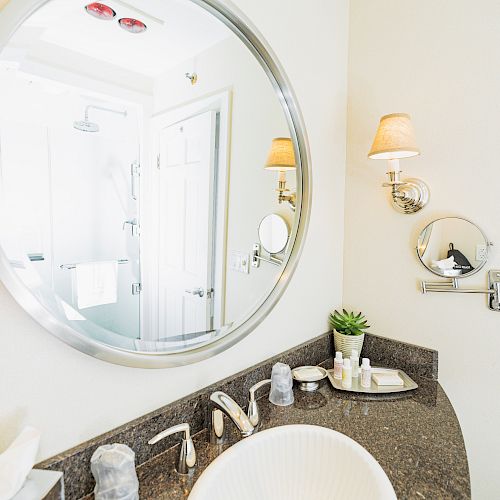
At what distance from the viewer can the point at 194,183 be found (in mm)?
941

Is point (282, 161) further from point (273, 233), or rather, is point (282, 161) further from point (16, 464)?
point (16, 464)

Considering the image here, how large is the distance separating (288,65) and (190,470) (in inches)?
47.9

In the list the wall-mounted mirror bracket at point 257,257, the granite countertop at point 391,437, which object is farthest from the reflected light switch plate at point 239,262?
the granite countertop at point 391,437

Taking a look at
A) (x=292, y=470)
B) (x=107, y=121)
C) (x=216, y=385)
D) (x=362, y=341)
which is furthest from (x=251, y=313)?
(x=107, y=121)

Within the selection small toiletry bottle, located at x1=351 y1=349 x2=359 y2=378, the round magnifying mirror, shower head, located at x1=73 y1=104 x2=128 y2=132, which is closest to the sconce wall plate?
the round magnifying mirror

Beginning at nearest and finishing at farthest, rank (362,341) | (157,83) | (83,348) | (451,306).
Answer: (83,348), (157,83), (451,306), (362,341)

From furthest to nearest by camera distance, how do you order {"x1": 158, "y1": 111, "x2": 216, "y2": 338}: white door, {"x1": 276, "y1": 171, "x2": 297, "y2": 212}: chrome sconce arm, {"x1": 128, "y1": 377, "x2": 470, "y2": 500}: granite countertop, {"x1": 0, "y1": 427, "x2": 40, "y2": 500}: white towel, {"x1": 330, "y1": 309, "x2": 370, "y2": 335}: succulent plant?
{"x1": 330, "y1": 309, "x2": 370, "y2": 335}: succulent plant → {"x1": 276, "y1": 171, "x2": 297, "y2": 212}: chrome sconce arm → {"x1": 158, "y1": 111, "x2": 216, "y2": 338}: white door → {"x1": 128, "y1": 377, "x2": 470, "y2": 500}: granite countertop → {"x1": 0, "y1": 427, "x2": 40, "y2": 500}: white towel

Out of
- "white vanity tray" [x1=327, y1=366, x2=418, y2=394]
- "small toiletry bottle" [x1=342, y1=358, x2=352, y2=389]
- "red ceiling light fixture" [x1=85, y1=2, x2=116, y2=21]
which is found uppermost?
"red ceiling light fixture" [x1=85, y1=2, x2=116, y2=21]

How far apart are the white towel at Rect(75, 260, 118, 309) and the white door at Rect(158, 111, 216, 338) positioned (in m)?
0.13

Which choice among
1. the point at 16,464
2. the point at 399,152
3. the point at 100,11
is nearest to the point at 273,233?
the point at 399,152

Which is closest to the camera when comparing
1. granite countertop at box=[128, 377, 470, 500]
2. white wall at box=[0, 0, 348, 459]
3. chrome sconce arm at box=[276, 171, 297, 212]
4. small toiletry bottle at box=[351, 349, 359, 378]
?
white wall at box=[0, 0, 348, 459]

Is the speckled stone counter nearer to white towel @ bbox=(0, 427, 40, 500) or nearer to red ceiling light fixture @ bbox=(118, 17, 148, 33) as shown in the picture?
white towel @ bbox=(0, 427, 40, 500)

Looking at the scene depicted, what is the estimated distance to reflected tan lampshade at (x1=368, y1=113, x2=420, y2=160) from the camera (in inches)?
43.2

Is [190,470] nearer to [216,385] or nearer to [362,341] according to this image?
[216,385]
